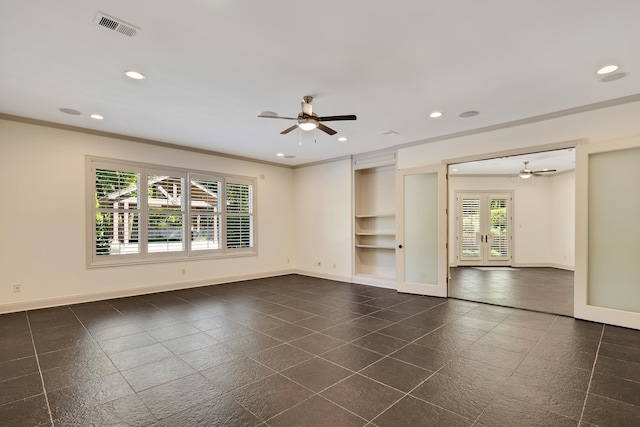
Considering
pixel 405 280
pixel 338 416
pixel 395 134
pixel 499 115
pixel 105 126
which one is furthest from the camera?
pixel 405 280

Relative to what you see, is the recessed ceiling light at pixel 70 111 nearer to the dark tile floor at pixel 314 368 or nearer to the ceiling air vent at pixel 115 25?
the ceiling air vent at pixel 115 25

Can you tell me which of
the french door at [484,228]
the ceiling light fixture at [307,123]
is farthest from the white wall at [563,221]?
the ceiling light fixture at [307,123]

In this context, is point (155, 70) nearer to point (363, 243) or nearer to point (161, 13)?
point (161, 13)

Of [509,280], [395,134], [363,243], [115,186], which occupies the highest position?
[395,134]

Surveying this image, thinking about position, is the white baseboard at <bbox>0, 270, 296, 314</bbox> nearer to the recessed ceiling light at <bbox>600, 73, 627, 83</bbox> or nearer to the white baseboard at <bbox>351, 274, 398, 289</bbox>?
the white baseboard at <bbox>351, 274, 398, 289</bbox>

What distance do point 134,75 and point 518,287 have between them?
24.9ft

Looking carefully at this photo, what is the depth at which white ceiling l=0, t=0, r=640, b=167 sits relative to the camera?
2.41m

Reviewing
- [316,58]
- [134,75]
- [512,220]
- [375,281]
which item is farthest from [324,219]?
[512,220]

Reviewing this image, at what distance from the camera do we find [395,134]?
221 inches

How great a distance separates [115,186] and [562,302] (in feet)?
26.2

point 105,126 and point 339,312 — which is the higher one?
point 105,126

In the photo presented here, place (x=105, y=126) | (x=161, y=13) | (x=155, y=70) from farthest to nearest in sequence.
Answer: (x=105, y=126) < (x=155, y=70) < (x=161, y=13)

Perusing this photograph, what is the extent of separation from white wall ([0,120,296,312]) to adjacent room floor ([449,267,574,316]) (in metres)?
5.93

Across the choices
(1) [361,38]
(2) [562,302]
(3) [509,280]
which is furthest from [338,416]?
(3) [509,280]
